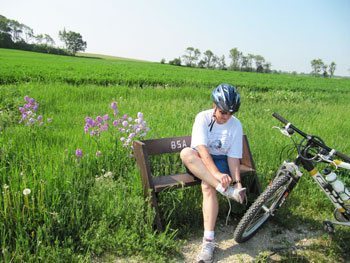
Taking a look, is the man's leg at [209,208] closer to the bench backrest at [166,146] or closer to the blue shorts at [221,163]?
the blue shorts at [221,163]

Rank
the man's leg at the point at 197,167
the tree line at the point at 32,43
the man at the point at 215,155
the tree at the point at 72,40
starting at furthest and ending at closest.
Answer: the tree at the point at 72,40 → the tree line at the point at 32,43 → the man's leg at the point at 197,167 → the man at the point at 215,155

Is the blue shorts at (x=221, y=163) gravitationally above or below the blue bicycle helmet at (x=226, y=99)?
below

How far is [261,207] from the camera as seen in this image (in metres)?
3.15

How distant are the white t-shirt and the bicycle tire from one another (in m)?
0.52

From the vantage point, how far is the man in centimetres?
301

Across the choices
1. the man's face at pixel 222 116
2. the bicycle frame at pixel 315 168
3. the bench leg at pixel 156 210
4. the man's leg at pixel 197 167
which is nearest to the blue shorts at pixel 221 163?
the man's leg at pixel 197 167

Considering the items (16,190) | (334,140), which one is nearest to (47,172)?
(16,190)

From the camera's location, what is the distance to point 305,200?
13.8 feet

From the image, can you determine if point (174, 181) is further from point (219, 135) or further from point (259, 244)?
point (259, 244)

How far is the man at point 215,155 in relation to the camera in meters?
3.01

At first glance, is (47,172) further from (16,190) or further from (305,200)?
(305,200)

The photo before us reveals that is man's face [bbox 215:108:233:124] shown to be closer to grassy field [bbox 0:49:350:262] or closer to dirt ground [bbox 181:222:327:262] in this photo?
grassy field [bbox 0:49:350:262]

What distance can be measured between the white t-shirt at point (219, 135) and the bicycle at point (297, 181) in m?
0.50

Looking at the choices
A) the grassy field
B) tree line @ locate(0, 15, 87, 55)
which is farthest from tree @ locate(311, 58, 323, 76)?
the grassy field
